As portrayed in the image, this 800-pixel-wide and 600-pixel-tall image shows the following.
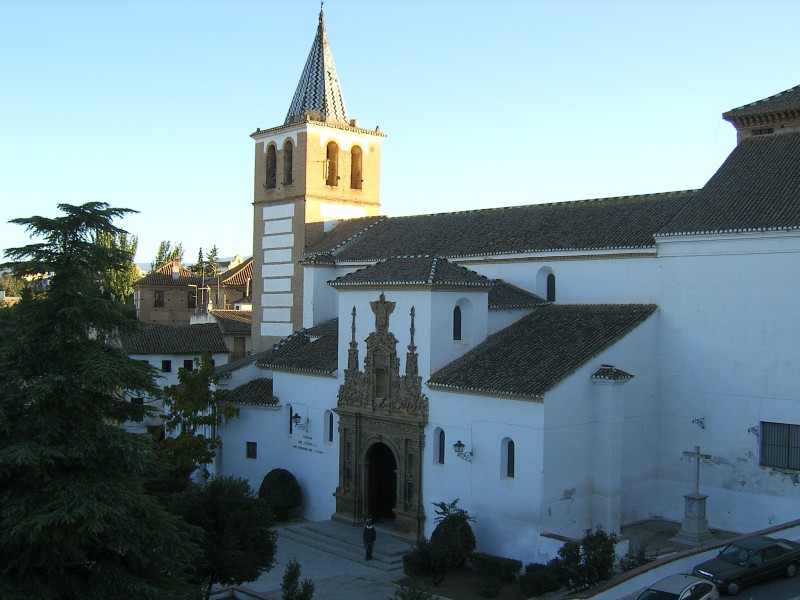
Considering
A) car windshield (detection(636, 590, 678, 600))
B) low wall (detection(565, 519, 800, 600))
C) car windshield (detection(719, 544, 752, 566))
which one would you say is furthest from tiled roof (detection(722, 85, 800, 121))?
car windshield (detection(636, 590, 678, 600))

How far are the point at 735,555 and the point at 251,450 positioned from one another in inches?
665

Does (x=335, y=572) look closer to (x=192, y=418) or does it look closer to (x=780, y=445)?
(x=192, y=418)

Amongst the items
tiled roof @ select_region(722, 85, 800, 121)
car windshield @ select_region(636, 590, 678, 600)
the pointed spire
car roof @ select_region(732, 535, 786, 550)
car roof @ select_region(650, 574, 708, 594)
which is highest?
the pointed spire

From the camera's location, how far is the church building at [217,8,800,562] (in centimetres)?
2141

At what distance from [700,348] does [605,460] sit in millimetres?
3974

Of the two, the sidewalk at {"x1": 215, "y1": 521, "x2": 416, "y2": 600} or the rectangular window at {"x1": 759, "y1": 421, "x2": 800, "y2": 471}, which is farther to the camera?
the rectangular window at {"x1": 759, "y1": 421, "x2": 800, "y2": 471}

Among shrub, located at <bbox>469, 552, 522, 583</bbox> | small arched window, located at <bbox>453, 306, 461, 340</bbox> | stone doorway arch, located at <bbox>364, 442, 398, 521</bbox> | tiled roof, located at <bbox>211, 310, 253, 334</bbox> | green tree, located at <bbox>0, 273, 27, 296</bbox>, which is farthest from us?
tiled roof, located at <bbox>211, 310, 253, 334</bbox>

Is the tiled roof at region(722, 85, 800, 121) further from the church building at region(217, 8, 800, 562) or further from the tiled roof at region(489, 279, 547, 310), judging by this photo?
the tiled roof at region(489, 279, 547, 310)

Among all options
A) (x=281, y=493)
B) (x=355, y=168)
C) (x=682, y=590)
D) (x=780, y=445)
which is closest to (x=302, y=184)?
(x=355, y=168)

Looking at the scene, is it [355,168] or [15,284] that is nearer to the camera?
[15,284]

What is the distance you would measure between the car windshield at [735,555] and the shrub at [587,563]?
2.22 m

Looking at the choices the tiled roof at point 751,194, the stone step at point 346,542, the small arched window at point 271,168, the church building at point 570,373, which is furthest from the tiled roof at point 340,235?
the tiled roof at point 751,194

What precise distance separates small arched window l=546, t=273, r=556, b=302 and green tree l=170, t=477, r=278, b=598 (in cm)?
1143

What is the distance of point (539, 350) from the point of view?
23.0 metres
